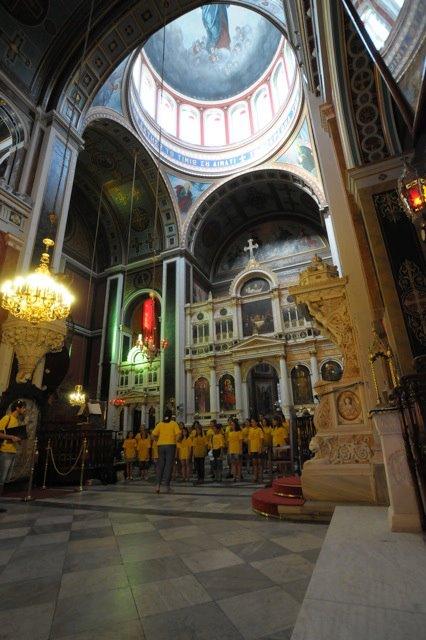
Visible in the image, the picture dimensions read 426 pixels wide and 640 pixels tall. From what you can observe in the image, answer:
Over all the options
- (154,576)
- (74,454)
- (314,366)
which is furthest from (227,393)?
(154,576)

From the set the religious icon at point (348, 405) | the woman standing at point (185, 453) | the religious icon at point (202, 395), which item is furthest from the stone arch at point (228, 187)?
the religious icon at point (348, 405)

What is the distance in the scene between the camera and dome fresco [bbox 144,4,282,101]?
61.7ft

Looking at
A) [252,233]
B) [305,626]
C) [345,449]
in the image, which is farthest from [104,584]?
[252,233]

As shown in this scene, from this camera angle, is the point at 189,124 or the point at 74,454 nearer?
the point at 74,454

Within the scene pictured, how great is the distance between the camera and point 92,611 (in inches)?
58.9

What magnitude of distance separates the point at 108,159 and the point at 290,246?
1148 cm

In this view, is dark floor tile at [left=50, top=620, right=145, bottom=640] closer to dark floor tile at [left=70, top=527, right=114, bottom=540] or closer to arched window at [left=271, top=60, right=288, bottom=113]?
dark floor tile at [left=70, top=527, right=114, bottom=540]

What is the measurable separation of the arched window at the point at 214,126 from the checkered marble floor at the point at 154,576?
2220 cm

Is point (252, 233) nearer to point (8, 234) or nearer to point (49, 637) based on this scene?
point (8, 234)

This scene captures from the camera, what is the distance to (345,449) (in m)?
3.64

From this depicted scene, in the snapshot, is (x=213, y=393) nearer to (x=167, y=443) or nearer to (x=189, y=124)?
(x=167, y=443)

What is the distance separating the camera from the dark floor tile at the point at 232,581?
1.64 metres

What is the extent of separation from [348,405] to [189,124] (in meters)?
21.9

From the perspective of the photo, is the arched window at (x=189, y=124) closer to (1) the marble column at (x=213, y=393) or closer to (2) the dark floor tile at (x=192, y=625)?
(1) the marble column at (x=213, y=393)
